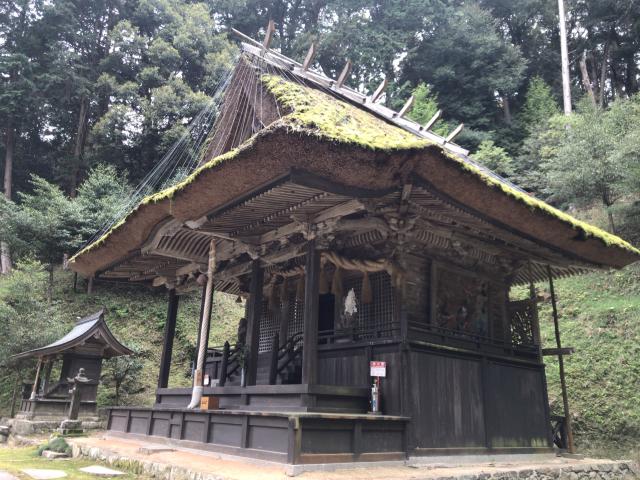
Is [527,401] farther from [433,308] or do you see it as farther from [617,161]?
[617,161]

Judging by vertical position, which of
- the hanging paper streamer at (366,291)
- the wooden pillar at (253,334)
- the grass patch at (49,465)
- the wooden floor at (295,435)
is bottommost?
the grass patch at (49,465)

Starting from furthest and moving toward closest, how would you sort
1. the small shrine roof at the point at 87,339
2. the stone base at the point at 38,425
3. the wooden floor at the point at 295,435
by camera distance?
1. the small shrine roof at the point at 87,339
2. the stone base at the point at 38,425
3. the wooden floor at the point at 295,435

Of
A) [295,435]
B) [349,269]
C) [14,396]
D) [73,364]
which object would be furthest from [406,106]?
[14,396]

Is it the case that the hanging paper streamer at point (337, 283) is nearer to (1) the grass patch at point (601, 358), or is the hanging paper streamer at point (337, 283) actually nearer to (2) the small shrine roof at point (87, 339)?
(2) the small shrine roof at point (87, 339)

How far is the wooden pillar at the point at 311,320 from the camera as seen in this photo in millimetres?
6910

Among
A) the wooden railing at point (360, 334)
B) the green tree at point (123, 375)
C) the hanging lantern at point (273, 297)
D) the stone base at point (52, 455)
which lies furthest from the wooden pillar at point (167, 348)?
the green tree at point (123, 375)

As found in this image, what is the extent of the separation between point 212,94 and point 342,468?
28.2m

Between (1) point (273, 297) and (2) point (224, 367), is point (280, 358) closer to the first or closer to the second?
(2) point (224, 367)

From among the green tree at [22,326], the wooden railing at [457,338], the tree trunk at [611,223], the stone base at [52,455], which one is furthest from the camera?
the tree trunk at [611,223]

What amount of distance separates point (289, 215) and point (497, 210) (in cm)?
321

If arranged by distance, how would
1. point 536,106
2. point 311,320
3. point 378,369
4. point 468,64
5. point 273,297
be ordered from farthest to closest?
point 468,64 < point 536,106 < point 273,297 < point 378,369 < point 311,320

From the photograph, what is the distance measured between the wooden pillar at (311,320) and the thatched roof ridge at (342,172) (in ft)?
5.39

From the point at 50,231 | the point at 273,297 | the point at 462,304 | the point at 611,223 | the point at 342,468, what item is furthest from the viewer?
the point at 50,231

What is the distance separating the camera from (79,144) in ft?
99.5
